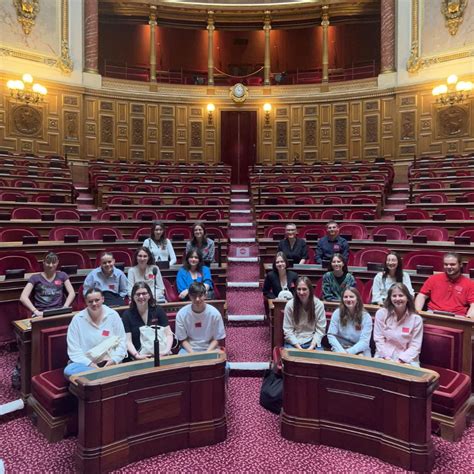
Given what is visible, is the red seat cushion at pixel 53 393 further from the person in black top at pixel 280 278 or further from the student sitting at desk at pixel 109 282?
the person in black top at pixel 280 278

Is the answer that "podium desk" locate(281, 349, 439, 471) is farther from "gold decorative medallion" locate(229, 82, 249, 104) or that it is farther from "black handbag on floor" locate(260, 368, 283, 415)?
"gold decorative medallion" locate(229, 82, 249, 104)

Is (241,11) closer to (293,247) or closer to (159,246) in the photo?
(293,247)

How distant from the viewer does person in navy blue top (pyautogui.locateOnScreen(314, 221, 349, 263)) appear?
517 centimetres

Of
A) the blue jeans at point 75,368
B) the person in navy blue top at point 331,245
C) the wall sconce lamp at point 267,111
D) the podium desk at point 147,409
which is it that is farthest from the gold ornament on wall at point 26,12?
the podium desk at point 147,409

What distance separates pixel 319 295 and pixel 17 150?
983 centimetres

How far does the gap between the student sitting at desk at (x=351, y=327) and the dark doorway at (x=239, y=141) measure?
10859 mm

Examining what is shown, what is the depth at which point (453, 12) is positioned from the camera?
36.0 ft

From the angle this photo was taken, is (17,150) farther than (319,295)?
Yes

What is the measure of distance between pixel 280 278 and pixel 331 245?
1.12m

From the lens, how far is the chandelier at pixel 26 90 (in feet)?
35.2

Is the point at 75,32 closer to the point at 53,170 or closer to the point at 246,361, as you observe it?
the point at 53,170

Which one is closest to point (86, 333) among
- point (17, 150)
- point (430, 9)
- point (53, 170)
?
point (53, 170)

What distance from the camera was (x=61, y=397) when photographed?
9.36 ft

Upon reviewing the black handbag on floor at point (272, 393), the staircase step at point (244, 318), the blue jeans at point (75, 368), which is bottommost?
the black handbag on floor at point (272, 393)
